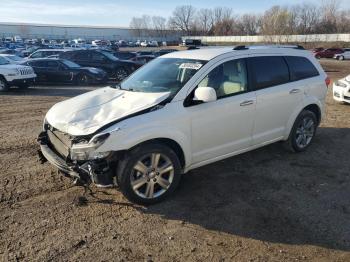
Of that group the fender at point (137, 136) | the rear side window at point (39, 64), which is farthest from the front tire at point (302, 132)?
the rear side window at point (39, 64)

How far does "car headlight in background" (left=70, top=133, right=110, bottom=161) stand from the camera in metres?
4.14

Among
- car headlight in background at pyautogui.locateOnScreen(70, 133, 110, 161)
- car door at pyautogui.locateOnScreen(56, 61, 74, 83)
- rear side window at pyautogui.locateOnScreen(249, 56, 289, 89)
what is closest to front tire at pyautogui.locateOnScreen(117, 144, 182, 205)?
car headlight in background at pyautogui.locateOnScreen(70, 133, 110, 161)

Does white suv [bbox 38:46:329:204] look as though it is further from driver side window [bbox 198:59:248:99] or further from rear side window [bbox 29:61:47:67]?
rear side window [bbox 29:61:47:67]

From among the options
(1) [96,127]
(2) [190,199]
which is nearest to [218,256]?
(2) [190,199]

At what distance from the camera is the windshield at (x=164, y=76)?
497 centimetres

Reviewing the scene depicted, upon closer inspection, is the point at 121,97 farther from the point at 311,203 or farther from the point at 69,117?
the point at 311,203

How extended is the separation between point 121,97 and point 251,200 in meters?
2.18

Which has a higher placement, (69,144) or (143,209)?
(69,144)

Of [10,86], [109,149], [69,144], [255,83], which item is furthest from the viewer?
[10,86]

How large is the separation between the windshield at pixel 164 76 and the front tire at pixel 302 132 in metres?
2.28

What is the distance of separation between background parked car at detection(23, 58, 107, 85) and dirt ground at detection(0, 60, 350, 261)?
36.7 ft

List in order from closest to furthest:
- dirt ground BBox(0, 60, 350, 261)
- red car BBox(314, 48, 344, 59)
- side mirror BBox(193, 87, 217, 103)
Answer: dirt ground BBox(0, 60, 350, 261)
side mirror BBox(193, 87, 217, 103)
red car BBox(314, 48, 344, 59)

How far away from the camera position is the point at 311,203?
4688 mm

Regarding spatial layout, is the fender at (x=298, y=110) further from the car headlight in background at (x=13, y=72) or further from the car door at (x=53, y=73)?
the car door at (x=53, y=73)
